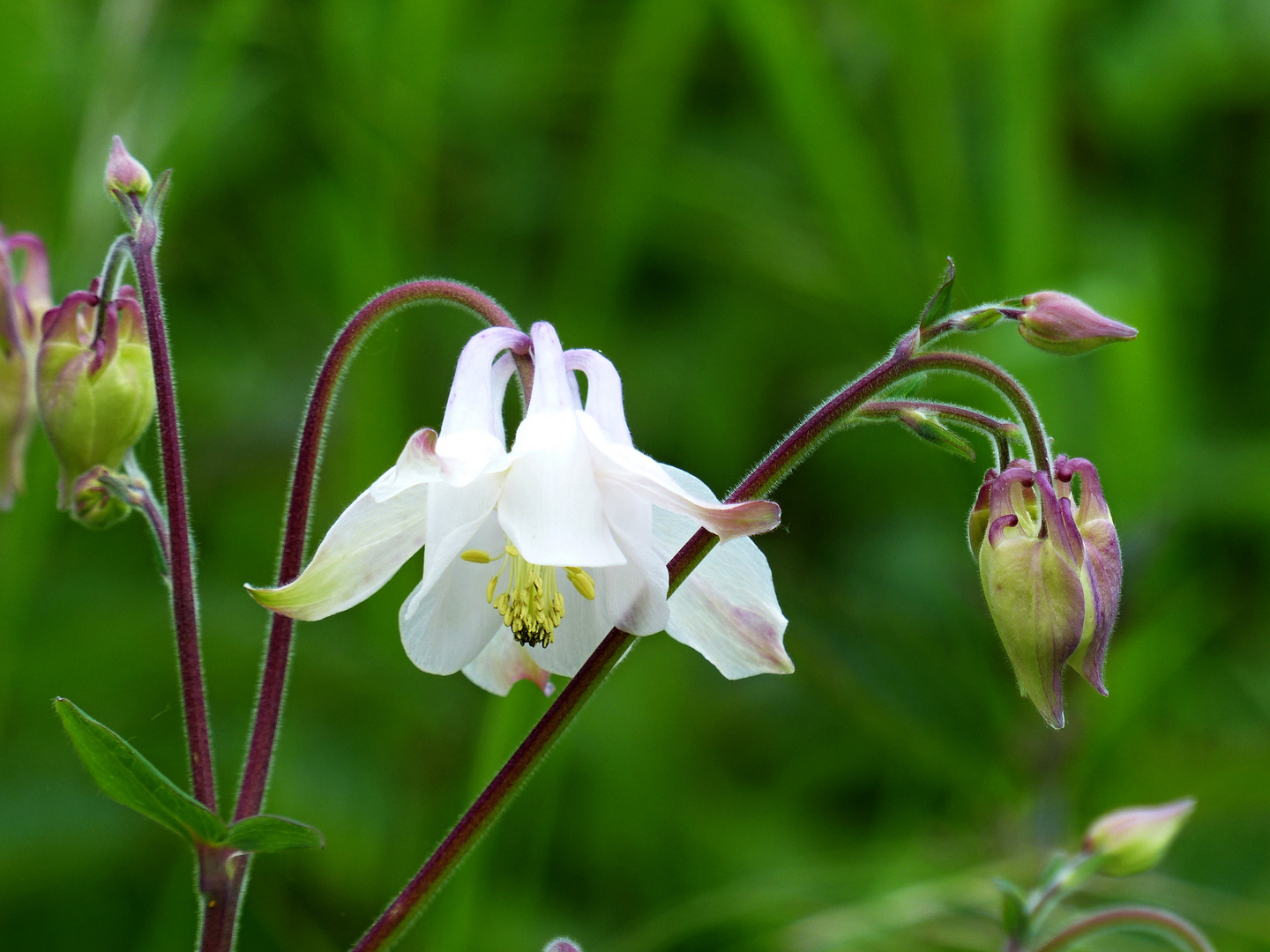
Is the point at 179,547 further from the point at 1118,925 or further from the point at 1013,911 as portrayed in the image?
the point at 1118,925

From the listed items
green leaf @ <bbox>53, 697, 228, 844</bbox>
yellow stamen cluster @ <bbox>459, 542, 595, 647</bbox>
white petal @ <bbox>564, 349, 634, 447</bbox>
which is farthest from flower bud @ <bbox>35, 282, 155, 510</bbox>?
white petal @ <bbox>564, 349, 634, 447</bbox>

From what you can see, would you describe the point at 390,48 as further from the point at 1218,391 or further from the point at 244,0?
the point at 1218,391

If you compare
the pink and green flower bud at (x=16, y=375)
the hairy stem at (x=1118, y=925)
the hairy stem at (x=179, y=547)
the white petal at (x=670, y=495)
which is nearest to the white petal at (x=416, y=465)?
the white petal at (x=670, y=495)

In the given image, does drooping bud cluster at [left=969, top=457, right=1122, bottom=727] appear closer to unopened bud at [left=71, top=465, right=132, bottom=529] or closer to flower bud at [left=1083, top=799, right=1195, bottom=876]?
flower bud at [left=1083, top=799, right=1195, bottom=876]

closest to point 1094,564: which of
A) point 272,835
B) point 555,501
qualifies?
point 555,501

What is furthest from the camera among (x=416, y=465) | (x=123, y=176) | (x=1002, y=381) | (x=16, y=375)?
(x=16, y=375)
